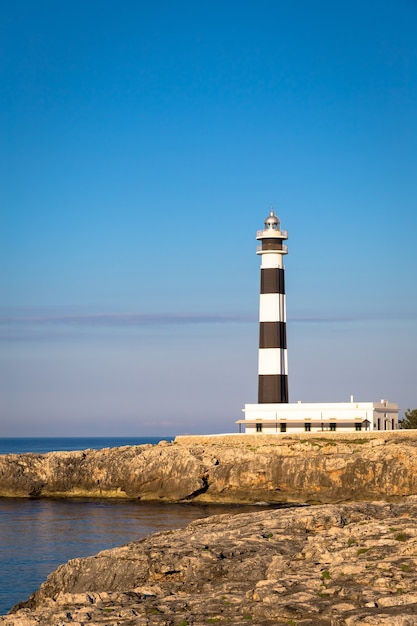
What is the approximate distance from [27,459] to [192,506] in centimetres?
1700

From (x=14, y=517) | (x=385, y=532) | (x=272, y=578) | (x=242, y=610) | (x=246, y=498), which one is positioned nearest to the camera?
(x=242, y=610)

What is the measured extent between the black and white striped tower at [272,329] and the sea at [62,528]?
1254 cm

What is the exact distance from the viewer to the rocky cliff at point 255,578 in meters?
18.7

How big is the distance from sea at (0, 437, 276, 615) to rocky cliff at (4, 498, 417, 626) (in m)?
6.71

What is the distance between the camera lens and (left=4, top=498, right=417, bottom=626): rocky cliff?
18703mm

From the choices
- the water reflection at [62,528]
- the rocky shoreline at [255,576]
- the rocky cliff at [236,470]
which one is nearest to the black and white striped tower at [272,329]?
Result: the rocky cliff at [236,470]

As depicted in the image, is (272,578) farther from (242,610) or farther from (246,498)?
→ (246,498)

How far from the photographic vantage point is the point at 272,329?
221 feet

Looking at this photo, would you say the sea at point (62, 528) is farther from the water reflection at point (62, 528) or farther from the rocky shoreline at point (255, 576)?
the rocky shoreline at point (255, 576)

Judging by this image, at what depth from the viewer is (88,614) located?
1983 centimetres

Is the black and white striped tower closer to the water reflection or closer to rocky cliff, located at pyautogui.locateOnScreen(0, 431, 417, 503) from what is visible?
rocky cliff, located at pyautogui.locateOnScreen(0, 431, 417, 503)

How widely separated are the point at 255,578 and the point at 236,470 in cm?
3863

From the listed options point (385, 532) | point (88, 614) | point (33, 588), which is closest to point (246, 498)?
point (33, 588)

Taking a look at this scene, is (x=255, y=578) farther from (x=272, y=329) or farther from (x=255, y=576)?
(x=272, y=329)
